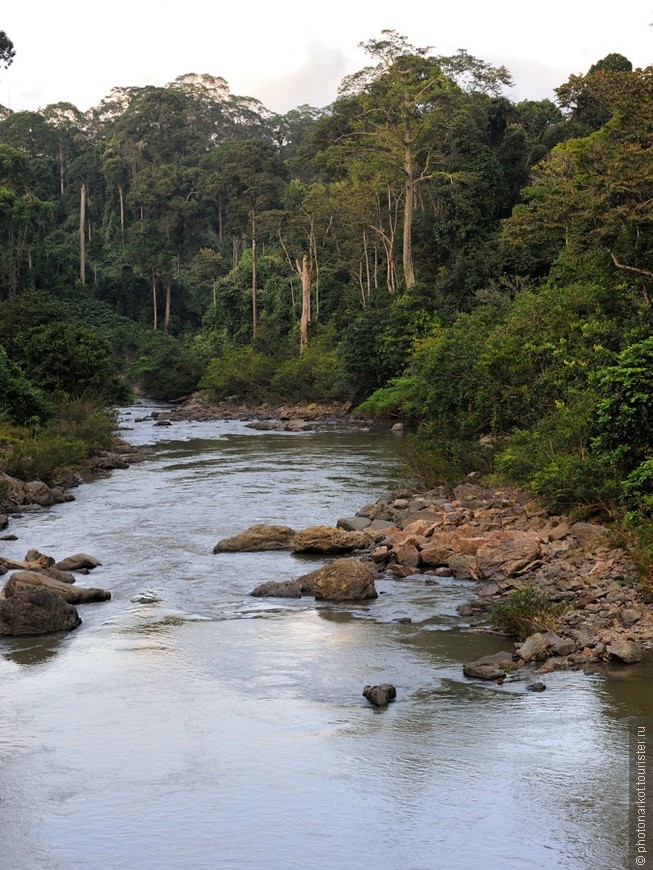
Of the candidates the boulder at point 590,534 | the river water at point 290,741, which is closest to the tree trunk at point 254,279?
the river water at point 290,741

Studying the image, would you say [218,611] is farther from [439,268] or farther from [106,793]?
→ [439,268]

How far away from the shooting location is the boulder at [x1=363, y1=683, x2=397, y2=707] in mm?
9984

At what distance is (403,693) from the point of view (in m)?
10.3

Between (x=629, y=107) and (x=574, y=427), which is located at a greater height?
(x=629, y=107)

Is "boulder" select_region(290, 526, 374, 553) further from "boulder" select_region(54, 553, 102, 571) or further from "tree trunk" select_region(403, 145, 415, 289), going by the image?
"tree trunk" select_region(403, 145, 415, 289)

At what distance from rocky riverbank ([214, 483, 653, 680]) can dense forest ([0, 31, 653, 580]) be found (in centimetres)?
73

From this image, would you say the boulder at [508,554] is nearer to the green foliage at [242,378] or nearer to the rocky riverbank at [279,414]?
the rocky riverbank at [279,414]

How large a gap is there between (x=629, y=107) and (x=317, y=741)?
16.8 meters

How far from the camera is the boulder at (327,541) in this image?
54.3 ft

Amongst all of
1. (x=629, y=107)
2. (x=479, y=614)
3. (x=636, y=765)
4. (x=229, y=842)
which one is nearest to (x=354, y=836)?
(x=229, y=842)

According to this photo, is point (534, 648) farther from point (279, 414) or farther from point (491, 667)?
point (279, 414)

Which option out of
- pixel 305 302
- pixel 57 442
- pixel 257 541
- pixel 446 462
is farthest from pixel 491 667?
pixel 305 302

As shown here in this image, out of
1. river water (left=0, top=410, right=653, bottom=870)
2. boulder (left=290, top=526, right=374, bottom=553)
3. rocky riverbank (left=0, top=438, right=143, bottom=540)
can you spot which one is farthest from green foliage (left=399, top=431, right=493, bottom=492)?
rocky riverbank (left=0, top=438, right=143, bottom=540)

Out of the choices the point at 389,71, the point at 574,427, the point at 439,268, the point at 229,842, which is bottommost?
the point at 229,842
